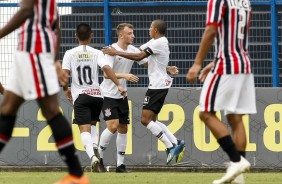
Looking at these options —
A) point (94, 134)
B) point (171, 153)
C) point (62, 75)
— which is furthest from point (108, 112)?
point (62, 75)

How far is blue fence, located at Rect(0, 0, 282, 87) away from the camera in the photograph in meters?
18.3

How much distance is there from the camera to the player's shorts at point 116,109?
54.6 feet

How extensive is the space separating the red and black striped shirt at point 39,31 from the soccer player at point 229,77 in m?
1.81

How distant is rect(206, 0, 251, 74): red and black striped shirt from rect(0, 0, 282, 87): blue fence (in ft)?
23.0

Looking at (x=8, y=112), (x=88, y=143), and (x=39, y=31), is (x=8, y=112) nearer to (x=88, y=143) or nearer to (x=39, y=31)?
(x=39, y=31)

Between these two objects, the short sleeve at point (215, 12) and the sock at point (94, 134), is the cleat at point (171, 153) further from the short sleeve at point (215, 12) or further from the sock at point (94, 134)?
the short sleeve at point (215, 12)

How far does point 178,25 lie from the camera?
61.5ft

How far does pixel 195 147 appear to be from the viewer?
1775 cm

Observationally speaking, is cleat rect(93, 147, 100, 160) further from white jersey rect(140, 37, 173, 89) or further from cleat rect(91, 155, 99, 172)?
white jersey rect(140, 37, 173, 89)

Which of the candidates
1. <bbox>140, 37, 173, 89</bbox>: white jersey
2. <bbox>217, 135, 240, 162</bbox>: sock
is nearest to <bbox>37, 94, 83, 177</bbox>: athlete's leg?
<bbox>217, 135, 240, 162</bbox>: sock

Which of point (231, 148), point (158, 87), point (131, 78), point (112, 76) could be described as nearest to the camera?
point (231, 148)

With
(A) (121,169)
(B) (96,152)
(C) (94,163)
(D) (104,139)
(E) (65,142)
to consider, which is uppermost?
(E) (65,142)

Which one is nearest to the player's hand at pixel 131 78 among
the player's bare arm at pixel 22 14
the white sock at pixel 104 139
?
the white sock at pixel 104 139

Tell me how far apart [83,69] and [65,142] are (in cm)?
653
